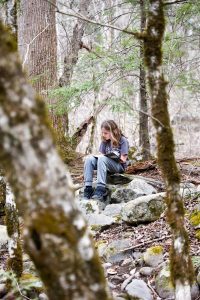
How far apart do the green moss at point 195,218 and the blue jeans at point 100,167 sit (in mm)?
2107

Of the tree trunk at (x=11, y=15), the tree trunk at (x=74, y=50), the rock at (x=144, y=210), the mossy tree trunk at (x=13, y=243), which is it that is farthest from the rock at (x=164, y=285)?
the tree trunk at (x=74, y=50)

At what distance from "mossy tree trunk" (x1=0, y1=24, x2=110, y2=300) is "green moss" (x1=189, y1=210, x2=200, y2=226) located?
10.0 ft

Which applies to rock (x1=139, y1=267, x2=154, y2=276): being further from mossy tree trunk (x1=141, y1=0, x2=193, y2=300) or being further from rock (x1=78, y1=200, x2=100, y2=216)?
rock (x1=78, y1=200, x2=100, y2=216)

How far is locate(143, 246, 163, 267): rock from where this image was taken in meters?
4.07

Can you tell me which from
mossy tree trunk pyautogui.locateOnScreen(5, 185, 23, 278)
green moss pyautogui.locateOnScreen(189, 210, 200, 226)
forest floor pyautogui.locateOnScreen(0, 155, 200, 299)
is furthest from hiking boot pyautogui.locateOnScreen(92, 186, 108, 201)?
mossy tree trunk pyautogui.locateOnScreen(5, 185, 23, 278)

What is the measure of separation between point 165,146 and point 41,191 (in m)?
1.36

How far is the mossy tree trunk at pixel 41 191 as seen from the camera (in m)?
1.58

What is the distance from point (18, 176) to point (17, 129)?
180mm

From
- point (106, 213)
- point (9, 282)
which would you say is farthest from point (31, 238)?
point (106, 213)

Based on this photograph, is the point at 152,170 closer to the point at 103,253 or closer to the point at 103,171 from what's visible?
the point at 103,171

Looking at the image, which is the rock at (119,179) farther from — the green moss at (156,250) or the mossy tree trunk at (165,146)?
the mossy tree trunk at (165,146)

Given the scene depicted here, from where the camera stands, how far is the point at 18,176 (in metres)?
1.60

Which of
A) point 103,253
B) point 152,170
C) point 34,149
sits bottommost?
point 103,253

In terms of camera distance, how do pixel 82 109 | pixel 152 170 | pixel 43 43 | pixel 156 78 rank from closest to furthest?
pixel 156 78 → pixel 152 170 → pixel 43 43 → pixel 82 109
